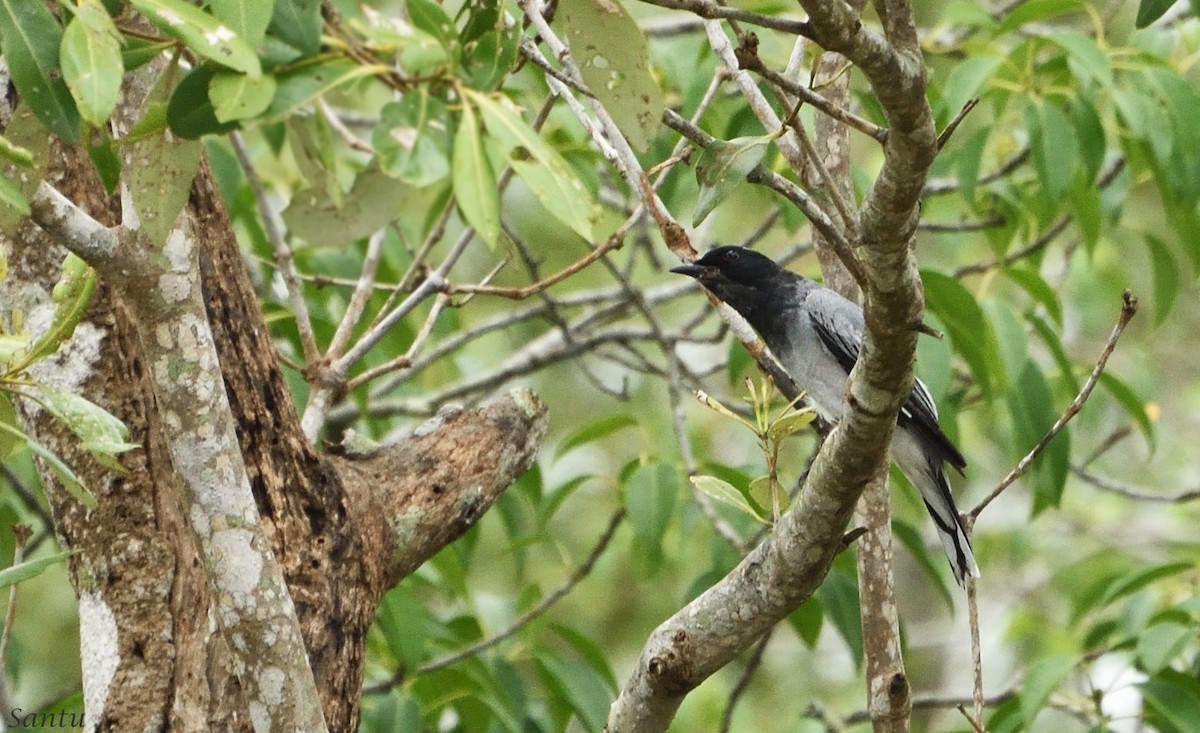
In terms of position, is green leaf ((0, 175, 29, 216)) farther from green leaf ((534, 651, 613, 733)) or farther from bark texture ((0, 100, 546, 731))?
green leaf ((534, 651, 613, 733))

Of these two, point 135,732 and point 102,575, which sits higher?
point 102,575

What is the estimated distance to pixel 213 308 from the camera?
344 cm

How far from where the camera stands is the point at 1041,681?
4.38m

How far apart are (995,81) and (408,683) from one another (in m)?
3.30

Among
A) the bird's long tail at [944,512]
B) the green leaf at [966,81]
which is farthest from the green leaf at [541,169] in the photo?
the bird's long tail at [944,512]

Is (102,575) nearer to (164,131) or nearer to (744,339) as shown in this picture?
(164,131)

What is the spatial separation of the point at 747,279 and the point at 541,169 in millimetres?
3374

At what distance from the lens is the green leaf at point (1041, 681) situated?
14.2ft

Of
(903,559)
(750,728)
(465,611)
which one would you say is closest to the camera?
(465,611)

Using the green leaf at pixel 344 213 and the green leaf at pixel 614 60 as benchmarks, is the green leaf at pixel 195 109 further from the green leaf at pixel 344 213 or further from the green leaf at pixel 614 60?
the green leaf at pixel 344 213

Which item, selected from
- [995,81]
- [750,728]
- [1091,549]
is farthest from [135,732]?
[1091,549]

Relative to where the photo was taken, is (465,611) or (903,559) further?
(903,559)

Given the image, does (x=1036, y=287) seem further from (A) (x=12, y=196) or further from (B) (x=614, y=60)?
(A) (x=12, y=196)

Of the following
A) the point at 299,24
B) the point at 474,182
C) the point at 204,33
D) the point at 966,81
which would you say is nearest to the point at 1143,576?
the point at 966,81
